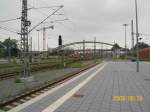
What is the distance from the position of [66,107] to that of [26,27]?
42.6 feet

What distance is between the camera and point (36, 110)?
10539 mm

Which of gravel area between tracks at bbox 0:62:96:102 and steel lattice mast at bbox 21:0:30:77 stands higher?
steel lattice mast at bbox 21:0:30:77

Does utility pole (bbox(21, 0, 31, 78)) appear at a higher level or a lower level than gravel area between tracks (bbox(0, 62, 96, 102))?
higher

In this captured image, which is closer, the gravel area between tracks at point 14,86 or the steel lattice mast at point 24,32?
the gravel area between tracks at point 14,86

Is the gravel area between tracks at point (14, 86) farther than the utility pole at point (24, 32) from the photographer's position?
No

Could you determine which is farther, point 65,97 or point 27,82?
point 27,82

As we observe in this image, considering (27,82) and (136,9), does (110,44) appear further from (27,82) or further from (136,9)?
(27,82)

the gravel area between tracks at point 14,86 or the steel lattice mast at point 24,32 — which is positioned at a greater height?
the steel lattice mast at point 24,32

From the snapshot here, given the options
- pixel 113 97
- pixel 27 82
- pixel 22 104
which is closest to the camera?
pixel 22 104

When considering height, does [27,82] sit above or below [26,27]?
below

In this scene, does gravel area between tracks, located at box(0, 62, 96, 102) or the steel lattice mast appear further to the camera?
the steel lattice mast

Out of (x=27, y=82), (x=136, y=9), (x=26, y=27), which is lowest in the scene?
(x=27, y=82)

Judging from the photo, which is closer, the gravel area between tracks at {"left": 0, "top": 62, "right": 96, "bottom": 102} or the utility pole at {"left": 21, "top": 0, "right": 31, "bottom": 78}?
the gravel area between tracks at {"left": 0, "top": 62, "right": 96, "bottom": 102}

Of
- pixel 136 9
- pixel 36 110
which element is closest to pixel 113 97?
pixel 36 110
